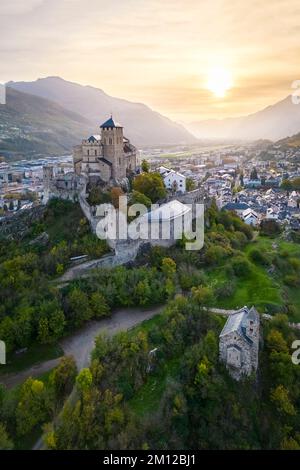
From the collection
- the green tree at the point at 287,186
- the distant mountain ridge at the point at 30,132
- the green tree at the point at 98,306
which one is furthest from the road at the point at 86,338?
the distant mountain ridge at the point at 30,132

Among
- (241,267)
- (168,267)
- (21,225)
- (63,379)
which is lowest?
(63,379)

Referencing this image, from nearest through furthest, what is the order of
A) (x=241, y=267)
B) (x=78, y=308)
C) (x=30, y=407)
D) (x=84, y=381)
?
(x=30, y=407) → (x=84, y=381) → (x=78, y=308) → (x=241, y=267)

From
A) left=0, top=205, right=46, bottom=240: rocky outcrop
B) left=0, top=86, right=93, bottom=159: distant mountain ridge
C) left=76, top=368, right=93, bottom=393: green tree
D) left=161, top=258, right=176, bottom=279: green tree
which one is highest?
left=0, top=86, right=93, bottom=159: distant mountain ridge

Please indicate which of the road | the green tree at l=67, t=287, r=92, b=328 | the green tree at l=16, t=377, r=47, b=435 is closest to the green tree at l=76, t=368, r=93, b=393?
the green tree at l=16, t=377, r=47, b=435

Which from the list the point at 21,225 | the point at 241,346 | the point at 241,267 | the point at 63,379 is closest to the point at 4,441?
the point at 63,379

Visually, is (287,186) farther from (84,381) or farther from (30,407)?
(30,407)

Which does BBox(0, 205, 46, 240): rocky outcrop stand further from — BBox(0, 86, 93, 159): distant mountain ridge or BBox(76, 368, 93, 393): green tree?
BBox(0, 86, 93, 159): distant mountain ridge
